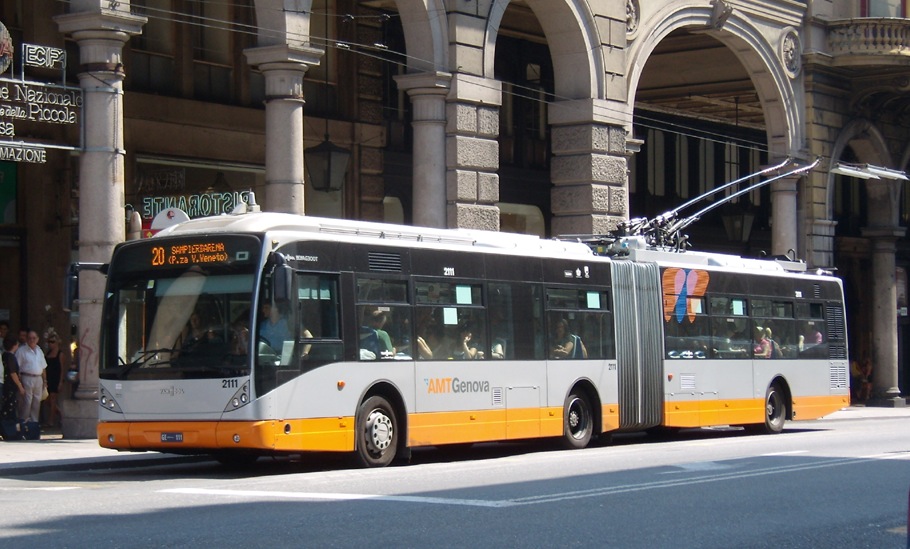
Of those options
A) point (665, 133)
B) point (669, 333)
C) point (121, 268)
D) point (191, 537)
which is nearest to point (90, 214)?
point (121, 268)

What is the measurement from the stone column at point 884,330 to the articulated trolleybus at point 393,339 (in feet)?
50.2

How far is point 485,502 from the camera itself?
12172 mm

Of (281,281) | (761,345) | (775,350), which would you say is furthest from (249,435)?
(775,350)

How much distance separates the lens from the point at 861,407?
125 ft

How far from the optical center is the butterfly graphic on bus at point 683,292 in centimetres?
2227

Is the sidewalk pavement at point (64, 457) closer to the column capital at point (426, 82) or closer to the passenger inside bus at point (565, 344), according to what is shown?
the passenger inside bus at point (565, 344)

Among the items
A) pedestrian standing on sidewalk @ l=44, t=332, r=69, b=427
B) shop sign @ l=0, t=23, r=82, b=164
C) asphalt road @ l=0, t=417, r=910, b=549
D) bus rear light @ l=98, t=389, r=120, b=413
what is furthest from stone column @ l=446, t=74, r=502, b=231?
bus rear light @ l=98, t=389, r=120, b=413

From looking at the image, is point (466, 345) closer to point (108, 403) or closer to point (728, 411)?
point (108, 403)

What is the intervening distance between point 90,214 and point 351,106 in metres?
9.31

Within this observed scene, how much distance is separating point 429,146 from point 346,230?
7861 mm

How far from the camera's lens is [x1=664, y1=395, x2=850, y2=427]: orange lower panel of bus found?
22266mm

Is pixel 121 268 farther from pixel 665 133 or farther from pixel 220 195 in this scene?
pixel 665 133

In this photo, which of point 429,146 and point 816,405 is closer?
point 429,146

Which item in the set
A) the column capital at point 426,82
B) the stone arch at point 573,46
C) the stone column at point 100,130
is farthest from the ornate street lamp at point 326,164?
the stone column at point 100,130
